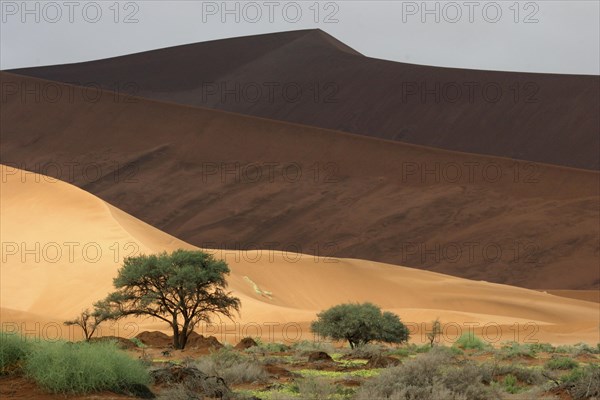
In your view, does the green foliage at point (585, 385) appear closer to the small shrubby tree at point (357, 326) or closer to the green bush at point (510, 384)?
the green bush at point (510, 384)

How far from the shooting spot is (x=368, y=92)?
417 ft

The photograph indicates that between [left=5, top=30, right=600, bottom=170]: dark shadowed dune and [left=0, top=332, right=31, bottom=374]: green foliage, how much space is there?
93.0 metres

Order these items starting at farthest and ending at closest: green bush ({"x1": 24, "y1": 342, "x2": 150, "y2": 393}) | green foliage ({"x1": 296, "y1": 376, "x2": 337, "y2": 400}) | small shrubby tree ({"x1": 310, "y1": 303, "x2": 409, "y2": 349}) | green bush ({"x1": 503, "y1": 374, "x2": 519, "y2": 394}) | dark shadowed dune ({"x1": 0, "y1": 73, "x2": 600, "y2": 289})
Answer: dark shadowed dune ({"x1": 0, "y1": 73, "x2": 600, "y2": 289}) < small shrubby tree ({"x1": 310, "y1": 303, "x2": 409, "y2": 349}) < green bush ({"x1": 503, "y1": 374, "x2": 519, "y2": 394}) < green foliage ({"x1": 296, "y1": 376, "x2": 337, "y2": 400}) < green bush ({"x1": 24, "y1": 342, "x2": 150, "y2": 393})

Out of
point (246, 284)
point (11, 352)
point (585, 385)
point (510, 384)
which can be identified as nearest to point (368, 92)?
point (246, 284)

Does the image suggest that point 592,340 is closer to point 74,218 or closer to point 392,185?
point 74,218

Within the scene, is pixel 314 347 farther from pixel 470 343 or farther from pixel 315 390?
pixel 315 390

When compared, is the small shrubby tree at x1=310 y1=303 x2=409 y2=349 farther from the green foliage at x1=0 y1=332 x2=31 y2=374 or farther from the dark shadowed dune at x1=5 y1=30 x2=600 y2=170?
the dark shadowed dune at x1=5 y1=30 x2=600 y2=170

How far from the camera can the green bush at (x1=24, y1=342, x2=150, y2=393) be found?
39.9 ft

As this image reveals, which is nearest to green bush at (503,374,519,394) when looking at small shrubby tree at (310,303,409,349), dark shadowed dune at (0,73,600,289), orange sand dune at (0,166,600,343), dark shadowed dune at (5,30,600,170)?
small shrubby tree at (310,303,409,349)

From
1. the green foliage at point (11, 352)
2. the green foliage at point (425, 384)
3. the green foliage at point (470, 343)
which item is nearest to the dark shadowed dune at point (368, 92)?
the green foliage at point (470, 343)

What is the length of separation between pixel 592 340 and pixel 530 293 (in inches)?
636

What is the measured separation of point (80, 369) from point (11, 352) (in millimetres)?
1693

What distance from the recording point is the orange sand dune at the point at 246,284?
3897 centimetres

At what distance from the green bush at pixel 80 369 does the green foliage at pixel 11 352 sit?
36cm
